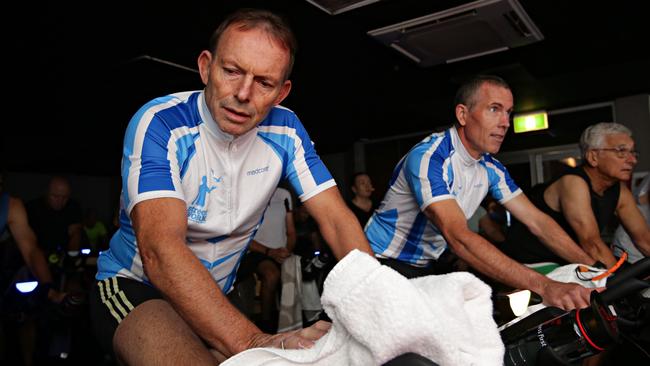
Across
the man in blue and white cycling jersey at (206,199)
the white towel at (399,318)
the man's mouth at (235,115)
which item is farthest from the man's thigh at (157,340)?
the man's mouth at (235,115)

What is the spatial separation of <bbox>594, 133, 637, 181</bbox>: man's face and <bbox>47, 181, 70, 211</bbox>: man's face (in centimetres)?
383

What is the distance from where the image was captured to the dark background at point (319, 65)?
3.97 meters

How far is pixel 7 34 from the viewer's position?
13.9 ft

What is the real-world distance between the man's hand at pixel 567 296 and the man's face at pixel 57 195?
12.4 feet

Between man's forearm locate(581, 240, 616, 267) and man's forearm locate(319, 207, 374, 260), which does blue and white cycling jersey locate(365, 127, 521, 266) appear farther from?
man's forearm locate(319, 207, 374, 260)

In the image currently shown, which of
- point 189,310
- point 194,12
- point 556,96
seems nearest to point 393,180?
point 189,310

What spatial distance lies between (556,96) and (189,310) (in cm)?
690

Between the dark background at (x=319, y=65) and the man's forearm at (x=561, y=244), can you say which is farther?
the dark background at (x=319, y=65)

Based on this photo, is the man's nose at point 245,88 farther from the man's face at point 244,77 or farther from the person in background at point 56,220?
the person in background at point 56,220

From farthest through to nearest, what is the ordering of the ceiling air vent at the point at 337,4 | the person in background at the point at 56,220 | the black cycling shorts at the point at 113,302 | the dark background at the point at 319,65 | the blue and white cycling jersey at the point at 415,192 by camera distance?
1. the dark background at the point at 319,65
2. the person in background at the point at 56,220
3. the ceiling air vent at the point at 337,4
4. the blue and white cycling jersey at the point at 415,192
5. the black cycling shorts at the point at 113,302

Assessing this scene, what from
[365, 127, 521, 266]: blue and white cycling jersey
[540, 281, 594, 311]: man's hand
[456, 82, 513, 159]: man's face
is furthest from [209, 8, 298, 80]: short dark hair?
[456, 82, 513, 159]: man's face

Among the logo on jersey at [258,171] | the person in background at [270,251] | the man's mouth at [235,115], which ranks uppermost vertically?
the man's mouth at [235,115]

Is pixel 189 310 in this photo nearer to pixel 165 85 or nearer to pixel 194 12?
pixel 194 12

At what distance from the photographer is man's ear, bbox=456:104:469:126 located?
225 cm
